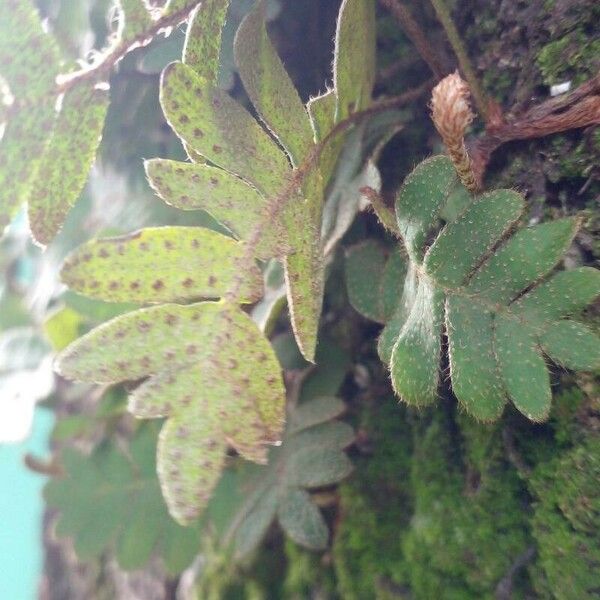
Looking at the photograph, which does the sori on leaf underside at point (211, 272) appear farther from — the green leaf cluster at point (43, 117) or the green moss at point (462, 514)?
the green moss at point (462, 514)

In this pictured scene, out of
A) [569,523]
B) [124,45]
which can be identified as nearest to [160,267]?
[124,45]

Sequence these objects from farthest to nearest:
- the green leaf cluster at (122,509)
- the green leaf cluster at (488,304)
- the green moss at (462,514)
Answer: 1. the green leaf cluster at (122,509)
2. the green moss at (462,514)
3. the green leaf cluster at (488,304)

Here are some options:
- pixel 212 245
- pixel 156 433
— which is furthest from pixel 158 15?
pixel 156 433

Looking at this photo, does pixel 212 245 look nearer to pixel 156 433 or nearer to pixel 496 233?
pixel 496 233

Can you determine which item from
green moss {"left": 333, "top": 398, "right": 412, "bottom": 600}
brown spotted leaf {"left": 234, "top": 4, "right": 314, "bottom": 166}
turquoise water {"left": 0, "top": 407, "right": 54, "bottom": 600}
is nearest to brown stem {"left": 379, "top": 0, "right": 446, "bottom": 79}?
brown spotted leaf {"left": 234, "top": 4, "right": 314, "bottom": 166}

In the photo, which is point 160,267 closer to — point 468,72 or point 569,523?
point 468,72

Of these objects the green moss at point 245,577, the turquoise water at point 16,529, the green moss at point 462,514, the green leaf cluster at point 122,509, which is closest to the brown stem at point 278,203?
the green moss at point 462,514

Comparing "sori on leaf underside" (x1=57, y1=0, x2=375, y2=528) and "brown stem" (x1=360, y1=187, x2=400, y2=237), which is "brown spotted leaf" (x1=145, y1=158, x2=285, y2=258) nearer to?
"sori on leaf underside" (x1=57, y1=0, x2=375, y2=528)
